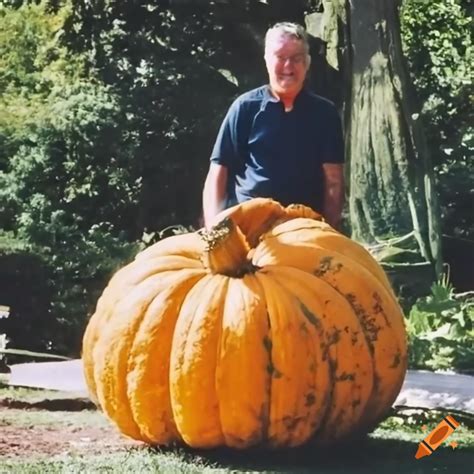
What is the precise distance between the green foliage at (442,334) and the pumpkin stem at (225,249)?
1.83 m

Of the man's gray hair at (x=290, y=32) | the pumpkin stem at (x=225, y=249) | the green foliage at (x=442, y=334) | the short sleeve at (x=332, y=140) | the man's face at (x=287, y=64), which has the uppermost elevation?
the man's gray hair at (x=290, y=32)

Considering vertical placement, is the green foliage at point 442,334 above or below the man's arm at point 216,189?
below

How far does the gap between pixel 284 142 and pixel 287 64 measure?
10.4 inches

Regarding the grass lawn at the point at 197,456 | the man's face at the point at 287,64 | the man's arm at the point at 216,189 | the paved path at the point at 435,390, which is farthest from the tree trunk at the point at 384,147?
the man's face at the point at 287,64

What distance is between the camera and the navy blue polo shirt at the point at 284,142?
409cm

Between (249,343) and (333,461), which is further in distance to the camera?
(333,461)

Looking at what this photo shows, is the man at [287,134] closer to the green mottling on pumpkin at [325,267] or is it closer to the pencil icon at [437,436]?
the green mottling on pumpkin at [325,267]

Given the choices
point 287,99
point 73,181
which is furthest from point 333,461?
point 73,181

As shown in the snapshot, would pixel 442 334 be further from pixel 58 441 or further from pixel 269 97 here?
pixel 58 441

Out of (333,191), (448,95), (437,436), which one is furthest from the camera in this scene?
(448,95)

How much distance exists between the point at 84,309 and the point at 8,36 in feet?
25.8

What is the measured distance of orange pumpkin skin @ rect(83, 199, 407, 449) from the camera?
341 centimetres

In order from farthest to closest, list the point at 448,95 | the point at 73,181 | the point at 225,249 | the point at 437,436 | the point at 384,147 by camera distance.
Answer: the point at 448,95 → the point at 73,181 → the point at 384,147 → the point at 437,436 → the point at 225,249

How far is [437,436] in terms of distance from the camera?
4.04m
